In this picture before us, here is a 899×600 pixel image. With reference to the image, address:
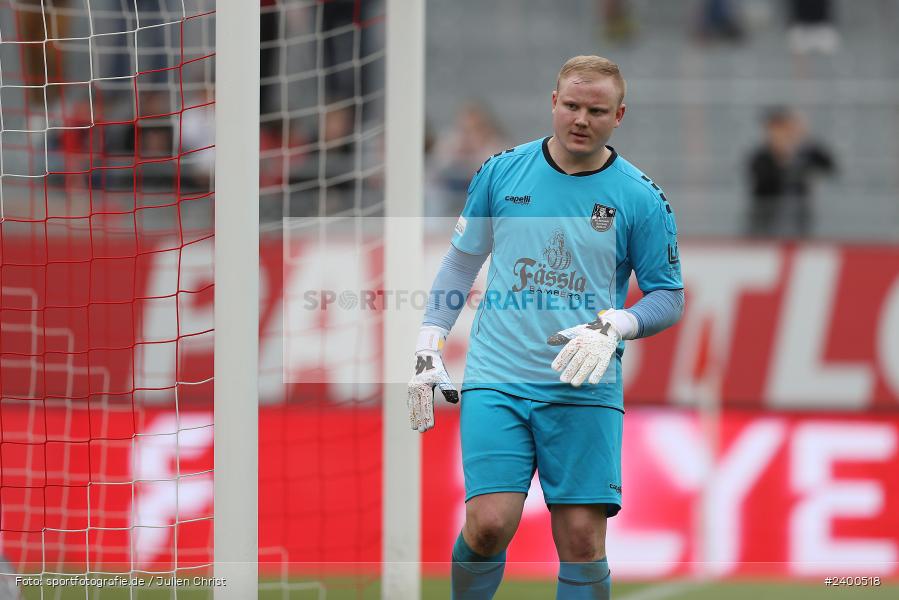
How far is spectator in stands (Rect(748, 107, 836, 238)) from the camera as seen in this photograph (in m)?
9.38

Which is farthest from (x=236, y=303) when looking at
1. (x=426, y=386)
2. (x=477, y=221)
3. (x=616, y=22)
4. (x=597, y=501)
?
(x=616, y=22)

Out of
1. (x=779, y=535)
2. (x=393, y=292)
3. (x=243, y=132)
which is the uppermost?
(x=243, y=132)

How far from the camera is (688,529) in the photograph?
7.59 meters

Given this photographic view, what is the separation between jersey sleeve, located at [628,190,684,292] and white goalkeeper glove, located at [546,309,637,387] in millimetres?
204

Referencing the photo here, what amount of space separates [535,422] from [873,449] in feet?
15.5

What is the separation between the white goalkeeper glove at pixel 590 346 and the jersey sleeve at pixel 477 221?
52 centimetres

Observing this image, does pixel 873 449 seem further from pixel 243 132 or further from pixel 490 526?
pixel 243 132

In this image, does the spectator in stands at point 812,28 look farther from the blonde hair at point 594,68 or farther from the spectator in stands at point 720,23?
the blonde hair at point 594,68

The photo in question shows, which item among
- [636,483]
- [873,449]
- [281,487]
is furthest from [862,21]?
[281,487]

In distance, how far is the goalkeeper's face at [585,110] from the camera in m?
4.00

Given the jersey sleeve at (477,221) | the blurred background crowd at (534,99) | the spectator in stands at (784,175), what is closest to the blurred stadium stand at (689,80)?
the blurred background crowd at (534,99)

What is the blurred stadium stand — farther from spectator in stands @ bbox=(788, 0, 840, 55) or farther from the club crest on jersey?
the club crest on jersey

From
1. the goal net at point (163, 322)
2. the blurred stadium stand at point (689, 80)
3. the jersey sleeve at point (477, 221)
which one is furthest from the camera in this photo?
the blurred stadium stand at point (689, 80)

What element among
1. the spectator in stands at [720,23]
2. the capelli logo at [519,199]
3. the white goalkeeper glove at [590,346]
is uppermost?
the spectator in stands at [720,23]
